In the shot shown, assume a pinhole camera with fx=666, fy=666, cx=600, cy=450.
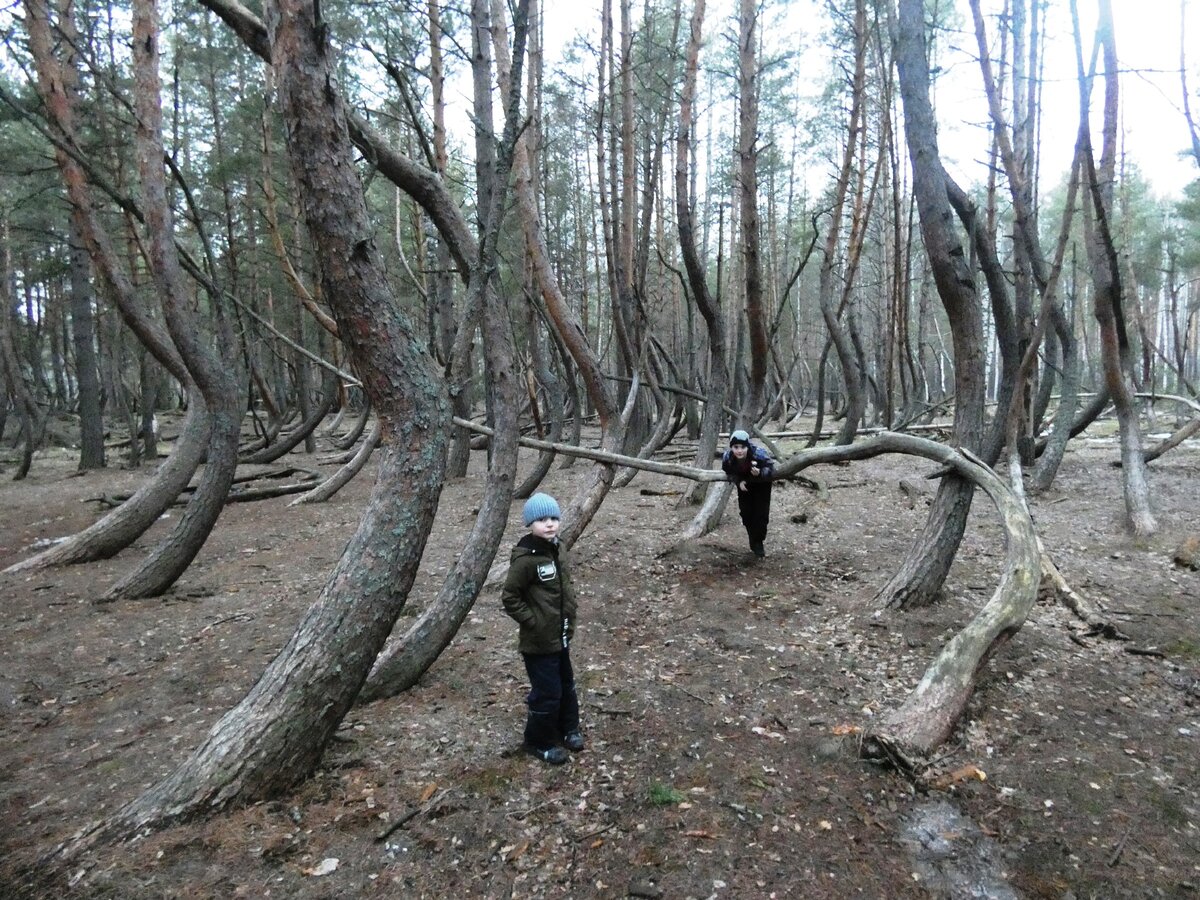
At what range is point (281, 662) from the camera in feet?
9.93

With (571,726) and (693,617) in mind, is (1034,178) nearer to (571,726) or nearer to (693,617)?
(693,617)

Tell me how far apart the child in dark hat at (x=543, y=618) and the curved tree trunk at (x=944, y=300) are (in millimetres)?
3026

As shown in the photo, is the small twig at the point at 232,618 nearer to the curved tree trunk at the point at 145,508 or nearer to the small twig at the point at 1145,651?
the curved tree trunk at the point at 145,508

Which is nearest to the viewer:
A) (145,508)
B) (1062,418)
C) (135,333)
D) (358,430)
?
(135,333)

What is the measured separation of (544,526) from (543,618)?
48cm

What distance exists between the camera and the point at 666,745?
3605 mm

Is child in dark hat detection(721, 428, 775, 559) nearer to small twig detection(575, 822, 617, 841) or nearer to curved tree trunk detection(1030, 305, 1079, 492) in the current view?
small twig detection(575, 822, 617, 841)

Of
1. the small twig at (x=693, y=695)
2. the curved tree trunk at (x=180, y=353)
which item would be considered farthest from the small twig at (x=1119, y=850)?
the curved tree trunk at (x=180, y=353)

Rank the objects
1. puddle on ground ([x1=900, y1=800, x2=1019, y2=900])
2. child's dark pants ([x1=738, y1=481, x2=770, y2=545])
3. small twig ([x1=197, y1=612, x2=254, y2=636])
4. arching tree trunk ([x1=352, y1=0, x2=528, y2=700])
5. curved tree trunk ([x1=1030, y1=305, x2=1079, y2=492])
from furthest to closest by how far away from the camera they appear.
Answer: curved tree trunk ([x1=1030, y1=305, x2=1079, y2=492])
child's dark pants ([x1=738, y1=481, x2=770, y2=545])
small twig ([x1=197, y1=612, x2=254, y2=636])
arching tree trunk ([x1=352, y1=0, x2=528, y2=700])
puddle on ground ([x1=900, y1=800, x2=1019, y2=900])

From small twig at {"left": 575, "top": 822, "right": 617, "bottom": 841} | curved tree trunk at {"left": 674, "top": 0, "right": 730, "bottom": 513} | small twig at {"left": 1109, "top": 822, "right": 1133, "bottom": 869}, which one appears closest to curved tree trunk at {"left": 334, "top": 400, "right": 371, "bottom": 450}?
curved tree trunk at {"left": 674, "top": 0, "right": 730, "bottom": 513}

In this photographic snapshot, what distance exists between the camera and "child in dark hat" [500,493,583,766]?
3.49 metres

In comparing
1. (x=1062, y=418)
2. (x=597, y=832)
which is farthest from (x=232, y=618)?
(x=1062, y=418)

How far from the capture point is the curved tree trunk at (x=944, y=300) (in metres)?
5.25

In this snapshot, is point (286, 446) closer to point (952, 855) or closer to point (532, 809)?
point (532, 809)
